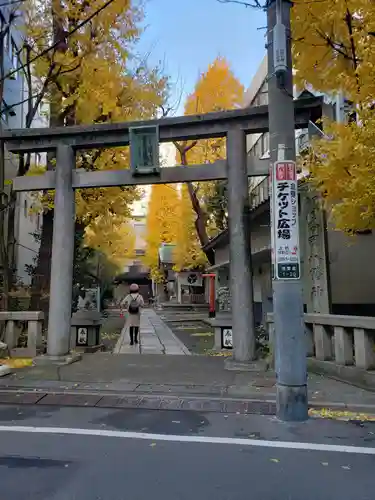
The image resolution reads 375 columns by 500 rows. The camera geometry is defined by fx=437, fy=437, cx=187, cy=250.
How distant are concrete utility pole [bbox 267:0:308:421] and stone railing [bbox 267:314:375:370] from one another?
218 centimetres

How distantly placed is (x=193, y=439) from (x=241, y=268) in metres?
4.52

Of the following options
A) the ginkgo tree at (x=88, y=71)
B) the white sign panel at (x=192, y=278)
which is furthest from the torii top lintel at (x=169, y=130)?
the white sign panel at (x=192, y=278)

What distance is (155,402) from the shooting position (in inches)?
267

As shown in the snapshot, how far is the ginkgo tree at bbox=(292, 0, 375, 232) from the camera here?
697 cm

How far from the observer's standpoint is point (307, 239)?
9.93 meters

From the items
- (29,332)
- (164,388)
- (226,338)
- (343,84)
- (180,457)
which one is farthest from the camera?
(226,338)

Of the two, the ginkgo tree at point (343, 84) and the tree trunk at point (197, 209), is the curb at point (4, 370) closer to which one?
the ginkgo tree at point (343, 84)

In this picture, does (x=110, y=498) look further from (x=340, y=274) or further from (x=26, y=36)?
(x=26, y=36)

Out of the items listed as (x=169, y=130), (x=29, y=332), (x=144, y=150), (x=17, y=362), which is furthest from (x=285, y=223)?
(x=29, y=332)

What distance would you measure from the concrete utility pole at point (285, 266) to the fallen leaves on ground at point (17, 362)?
20.6 feet

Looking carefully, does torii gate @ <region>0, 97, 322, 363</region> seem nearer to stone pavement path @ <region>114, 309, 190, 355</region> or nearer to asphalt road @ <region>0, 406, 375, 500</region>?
stone pavement path @ <region>114, 309, 190, 355</region>

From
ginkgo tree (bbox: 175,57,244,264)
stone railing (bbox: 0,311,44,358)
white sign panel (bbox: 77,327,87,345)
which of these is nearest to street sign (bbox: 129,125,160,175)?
stone railing (bbox: 0,311,44,358)

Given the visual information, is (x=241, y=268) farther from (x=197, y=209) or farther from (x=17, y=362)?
(x=197, y=209)

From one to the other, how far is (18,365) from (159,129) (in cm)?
613
